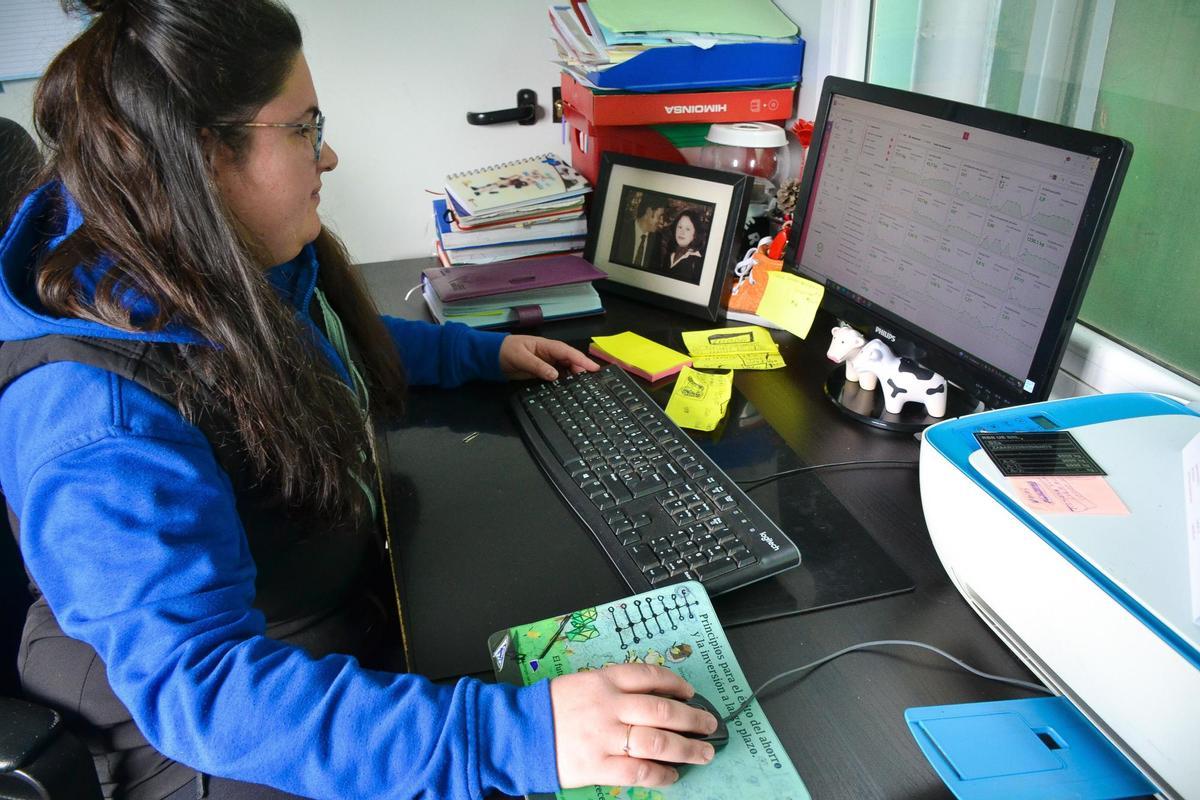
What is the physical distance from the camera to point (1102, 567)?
54cm

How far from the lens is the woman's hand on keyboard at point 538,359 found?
107 cm

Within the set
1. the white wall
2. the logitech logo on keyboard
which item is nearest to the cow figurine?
the logitech logo on keyboard

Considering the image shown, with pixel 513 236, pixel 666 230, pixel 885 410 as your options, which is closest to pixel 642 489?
pixel 885 410

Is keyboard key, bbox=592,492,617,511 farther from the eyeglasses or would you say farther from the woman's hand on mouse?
the eyeglasses

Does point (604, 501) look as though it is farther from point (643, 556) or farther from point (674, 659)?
point (674, 659)

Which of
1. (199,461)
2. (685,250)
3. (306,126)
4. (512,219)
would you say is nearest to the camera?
(199,461)

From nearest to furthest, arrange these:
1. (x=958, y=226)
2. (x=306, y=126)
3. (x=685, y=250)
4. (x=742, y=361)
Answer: (x=306, y=126), (x=958, y=226), (x=742, y=361), (x=685, y=250)

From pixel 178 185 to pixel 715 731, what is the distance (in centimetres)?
59

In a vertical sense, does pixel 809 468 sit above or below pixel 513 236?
below

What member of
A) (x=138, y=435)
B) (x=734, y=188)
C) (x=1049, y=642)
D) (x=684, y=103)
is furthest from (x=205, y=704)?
(x=684, y=103)

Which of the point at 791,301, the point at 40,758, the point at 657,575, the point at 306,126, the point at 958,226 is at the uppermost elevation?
the point at 306,126

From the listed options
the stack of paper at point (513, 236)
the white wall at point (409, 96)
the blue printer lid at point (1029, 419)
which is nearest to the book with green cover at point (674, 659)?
the blue printer lid at point (1029, 419)

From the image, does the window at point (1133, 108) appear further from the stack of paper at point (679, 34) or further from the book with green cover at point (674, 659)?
the book with green cover at point (674, 659)

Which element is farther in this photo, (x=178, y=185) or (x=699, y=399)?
(x=699, y=399)
